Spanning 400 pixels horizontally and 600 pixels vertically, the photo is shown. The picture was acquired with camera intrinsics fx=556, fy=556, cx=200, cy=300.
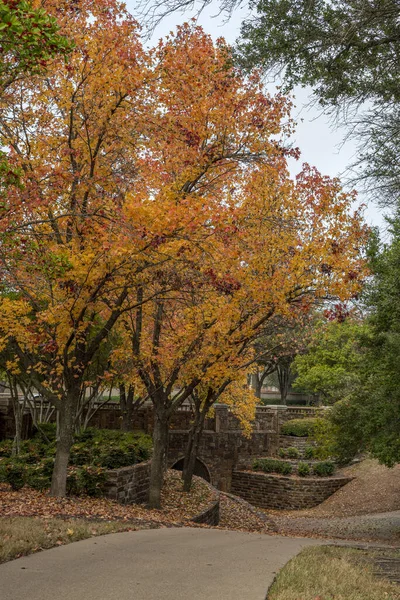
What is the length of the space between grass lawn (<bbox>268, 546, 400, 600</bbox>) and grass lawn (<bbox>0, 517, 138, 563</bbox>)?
294 cm

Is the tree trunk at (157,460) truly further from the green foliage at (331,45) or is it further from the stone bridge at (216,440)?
the stone bridge at (216,440)

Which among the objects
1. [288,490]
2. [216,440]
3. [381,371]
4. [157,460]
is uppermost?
[381,371]

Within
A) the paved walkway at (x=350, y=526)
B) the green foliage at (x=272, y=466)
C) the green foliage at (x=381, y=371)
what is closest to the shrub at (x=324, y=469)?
the green foliage at (x=272, y=466)

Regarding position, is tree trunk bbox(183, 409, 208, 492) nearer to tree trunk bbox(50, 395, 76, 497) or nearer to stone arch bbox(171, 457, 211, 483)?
tree trunk bbox(50, 395, 76, 497)

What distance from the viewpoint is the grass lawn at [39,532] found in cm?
651

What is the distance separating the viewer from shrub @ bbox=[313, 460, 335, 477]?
94.6 ft

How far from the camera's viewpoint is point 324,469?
28.8m

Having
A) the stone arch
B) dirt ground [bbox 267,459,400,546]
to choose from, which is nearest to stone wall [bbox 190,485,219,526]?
dirt ground [bbox 267,459,400,546]

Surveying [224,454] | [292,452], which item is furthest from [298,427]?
[224,454]

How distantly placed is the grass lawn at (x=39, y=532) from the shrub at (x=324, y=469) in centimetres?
2168

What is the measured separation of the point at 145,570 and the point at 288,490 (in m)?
23.2

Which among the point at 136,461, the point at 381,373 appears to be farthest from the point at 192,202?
the point at 136,461

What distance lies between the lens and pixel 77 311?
10.4 meters

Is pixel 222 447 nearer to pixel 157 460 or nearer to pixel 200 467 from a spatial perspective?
pixel 200 467
